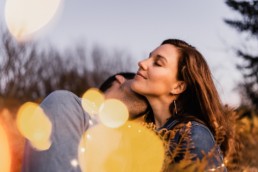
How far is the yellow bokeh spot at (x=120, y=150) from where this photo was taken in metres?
1.97

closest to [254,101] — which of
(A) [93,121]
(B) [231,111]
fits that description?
(B) [231,111]

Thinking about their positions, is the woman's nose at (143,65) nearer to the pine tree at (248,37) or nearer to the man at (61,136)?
the man at (61,136)

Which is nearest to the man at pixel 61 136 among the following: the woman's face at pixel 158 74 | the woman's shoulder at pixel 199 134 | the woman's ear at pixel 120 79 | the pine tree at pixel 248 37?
the woman's shoulder at pixel 199 134

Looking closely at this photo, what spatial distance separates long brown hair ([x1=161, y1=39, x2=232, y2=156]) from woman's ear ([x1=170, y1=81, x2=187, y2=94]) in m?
0.03

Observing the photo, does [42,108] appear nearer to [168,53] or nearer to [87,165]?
[87,165]

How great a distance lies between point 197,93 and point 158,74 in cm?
34

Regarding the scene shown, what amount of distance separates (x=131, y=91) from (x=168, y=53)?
44 cm

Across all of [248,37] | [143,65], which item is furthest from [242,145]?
[248,37]

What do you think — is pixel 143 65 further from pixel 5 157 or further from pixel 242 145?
pixel 242 145

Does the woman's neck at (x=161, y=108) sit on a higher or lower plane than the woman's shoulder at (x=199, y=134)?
lower

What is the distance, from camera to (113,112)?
3.54m

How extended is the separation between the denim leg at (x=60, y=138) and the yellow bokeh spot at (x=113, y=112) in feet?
1.59

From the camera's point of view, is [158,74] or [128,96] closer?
[158,74]

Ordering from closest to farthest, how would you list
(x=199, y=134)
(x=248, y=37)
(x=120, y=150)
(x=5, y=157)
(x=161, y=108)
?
(x=120, y=150)
(x=199, y=134)
(x=5, y=157)
(x=161, y=108)
(x=248, y=37)
